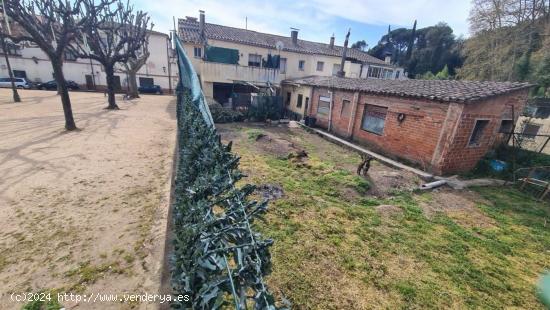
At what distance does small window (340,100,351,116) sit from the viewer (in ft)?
43.5

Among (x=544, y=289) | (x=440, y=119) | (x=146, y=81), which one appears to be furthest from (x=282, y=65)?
(x=544, y=289)

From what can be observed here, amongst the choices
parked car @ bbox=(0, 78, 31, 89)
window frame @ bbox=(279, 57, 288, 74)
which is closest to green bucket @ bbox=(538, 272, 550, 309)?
window frame @ bbox=(279, 57, 288, 74)

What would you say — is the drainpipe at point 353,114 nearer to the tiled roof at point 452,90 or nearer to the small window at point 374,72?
the tiled roof at point 452,90

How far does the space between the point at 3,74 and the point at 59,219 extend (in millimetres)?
38297

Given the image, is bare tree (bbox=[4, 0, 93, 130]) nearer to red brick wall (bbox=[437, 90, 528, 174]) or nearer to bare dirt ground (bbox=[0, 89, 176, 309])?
bare dirt ground (bbox=[0, 89, 176, 309])

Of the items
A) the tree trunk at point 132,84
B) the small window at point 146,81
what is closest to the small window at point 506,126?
the tree trunk at point 132,84

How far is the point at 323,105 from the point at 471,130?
27.5ft

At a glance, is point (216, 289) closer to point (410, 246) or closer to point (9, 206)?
point (410, 246)

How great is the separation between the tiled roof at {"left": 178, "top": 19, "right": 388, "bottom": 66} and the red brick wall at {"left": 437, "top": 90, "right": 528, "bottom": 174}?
54.5 feet

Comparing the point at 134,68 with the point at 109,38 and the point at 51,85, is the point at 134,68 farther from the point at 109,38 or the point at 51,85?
the point at 51,85

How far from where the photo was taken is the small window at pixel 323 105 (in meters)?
15.1

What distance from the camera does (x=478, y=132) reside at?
9.00m

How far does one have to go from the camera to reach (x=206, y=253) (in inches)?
51.8

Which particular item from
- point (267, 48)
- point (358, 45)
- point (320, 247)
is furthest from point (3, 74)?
point (358, 45)
